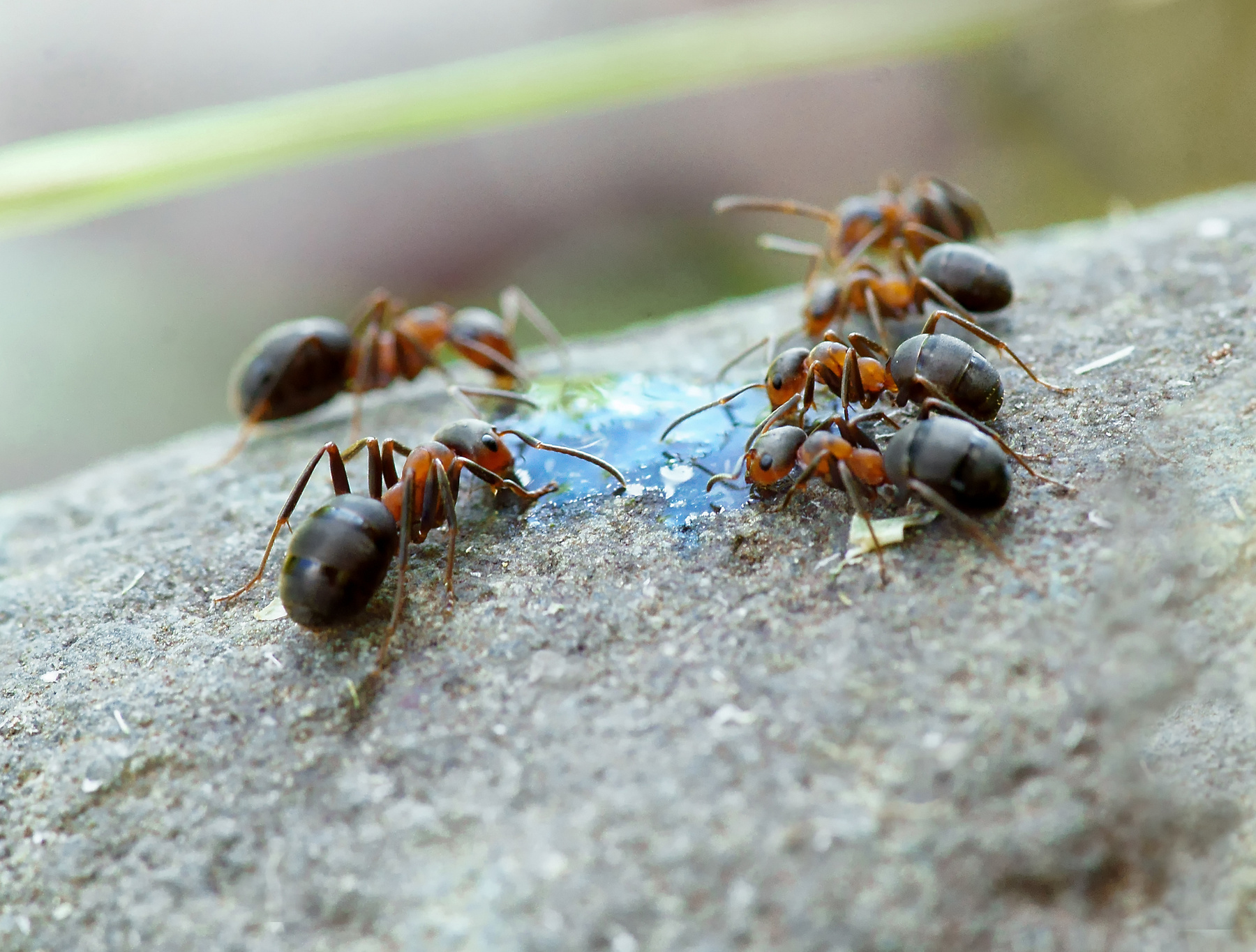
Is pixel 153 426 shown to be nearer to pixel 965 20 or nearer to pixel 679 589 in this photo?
pixel 679 589

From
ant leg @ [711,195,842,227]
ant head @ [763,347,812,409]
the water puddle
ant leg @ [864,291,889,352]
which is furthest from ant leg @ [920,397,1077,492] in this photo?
ant leg @ [711,195,842,227]

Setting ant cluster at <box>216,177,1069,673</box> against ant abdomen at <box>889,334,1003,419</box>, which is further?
ant abdomen at <box>889,334,1003,419</box>

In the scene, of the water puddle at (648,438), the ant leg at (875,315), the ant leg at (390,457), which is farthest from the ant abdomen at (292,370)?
the ant leg at (875,315)

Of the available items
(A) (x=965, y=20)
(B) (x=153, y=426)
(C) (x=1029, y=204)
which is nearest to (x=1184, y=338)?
(A) (x=965, y=20)

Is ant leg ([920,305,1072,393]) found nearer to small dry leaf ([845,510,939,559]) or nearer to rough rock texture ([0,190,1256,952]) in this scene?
rough rock texture ([0,190,1256,952])

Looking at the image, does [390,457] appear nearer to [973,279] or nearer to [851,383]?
[851,383]
